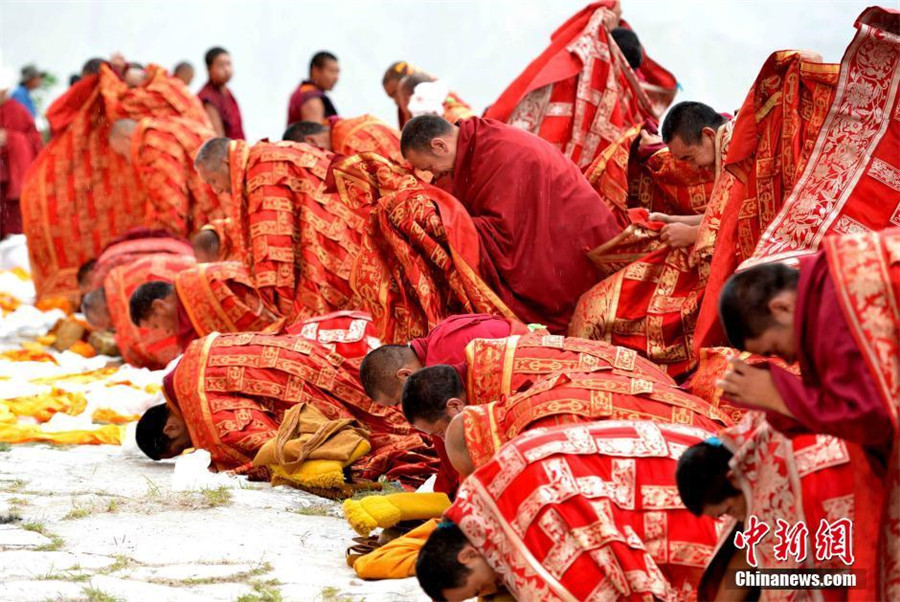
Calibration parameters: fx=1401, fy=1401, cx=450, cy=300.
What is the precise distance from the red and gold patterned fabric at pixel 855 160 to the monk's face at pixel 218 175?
165 inches

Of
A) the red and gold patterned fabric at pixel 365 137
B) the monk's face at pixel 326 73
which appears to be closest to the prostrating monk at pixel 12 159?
the monk's face at pixel 326 73

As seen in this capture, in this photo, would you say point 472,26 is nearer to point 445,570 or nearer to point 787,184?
point 787,184

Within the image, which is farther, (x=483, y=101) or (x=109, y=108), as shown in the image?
(x=483, y=101)

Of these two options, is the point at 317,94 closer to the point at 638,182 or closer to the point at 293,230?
the point at 293,230

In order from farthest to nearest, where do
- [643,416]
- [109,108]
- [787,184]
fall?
[109,108]
[787,184]
[643,416]

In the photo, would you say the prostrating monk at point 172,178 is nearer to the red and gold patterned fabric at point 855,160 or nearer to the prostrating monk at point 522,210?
the prostrating monk at point 522,210

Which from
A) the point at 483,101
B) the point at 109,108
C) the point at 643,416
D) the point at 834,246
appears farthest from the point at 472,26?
the point at 834,246

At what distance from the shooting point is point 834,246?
10.9 ft

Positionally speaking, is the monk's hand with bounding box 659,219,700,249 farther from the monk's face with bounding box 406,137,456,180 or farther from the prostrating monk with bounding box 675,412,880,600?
the prostrating monk with bounding box 675,412,880,600

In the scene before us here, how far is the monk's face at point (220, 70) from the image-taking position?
523 inches

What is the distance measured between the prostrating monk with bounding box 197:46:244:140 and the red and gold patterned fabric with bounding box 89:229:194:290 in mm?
2780

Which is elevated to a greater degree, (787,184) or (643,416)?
(787,184)

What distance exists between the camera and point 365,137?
9633mm

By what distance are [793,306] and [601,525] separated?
3.09 ft
